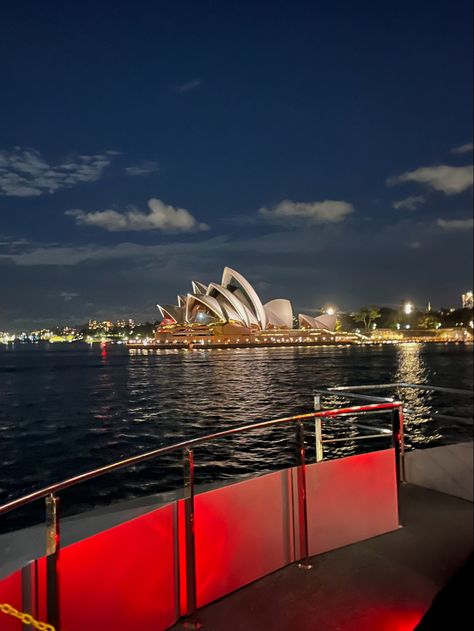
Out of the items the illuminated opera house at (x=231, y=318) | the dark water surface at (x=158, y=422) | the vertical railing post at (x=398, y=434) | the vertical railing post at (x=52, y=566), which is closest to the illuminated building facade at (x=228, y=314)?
the illuminated opera house at (x=231, y=318)

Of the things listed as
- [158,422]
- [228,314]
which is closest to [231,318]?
[228,314]

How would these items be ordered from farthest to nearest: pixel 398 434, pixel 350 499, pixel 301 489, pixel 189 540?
pixel 398 434
pixel 350 499
pixel 301 489
pixel 189 540

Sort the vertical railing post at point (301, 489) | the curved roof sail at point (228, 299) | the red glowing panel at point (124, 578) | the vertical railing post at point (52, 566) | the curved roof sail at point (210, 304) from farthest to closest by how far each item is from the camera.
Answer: the curved roof sail at point (210, 304) < the curved roof sail at point (228, 299) < the vertical railing post at point (301, 489) < the red glowing panel at point (124, 578) < the vertical railing post at point (52, 566)

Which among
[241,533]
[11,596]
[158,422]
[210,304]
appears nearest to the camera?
[11,596]

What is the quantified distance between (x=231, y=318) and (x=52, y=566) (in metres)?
47.0

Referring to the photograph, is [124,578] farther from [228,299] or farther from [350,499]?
[228,299]

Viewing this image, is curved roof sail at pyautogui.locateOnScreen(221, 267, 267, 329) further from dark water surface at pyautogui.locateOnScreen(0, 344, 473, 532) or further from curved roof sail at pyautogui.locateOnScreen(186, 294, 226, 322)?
dark water surface at pyautogui.locateOnScreen(0, 344, 473, 532)

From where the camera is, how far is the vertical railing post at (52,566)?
110 cm

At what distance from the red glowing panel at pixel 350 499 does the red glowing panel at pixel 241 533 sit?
15 cm

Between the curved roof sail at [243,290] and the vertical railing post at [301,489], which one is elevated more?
the curved roof sail at [243,290]

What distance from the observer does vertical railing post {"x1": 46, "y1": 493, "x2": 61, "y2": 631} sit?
1098 millimetres

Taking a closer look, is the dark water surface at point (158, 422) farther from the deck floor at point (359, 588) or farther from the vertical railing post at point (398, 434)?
the deck floor at point (359, 588)

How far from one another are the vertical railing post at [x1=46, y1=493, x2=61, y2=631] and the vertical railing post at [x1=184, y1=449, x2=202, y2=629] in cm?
51

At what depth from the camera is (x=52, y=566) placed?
111 centimetres
